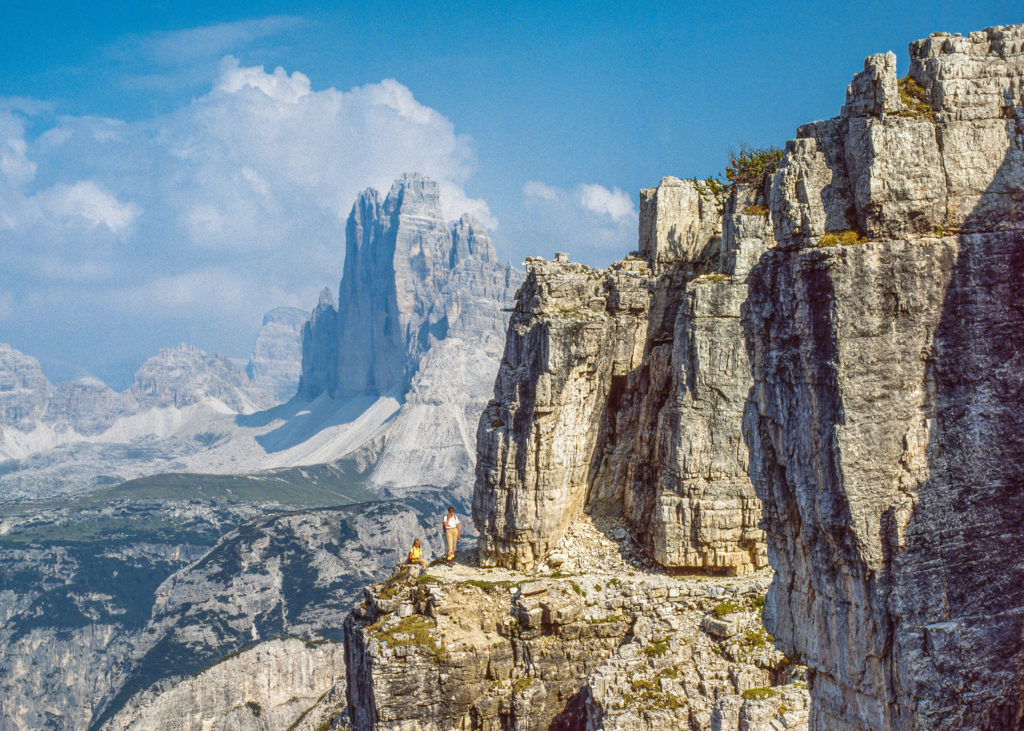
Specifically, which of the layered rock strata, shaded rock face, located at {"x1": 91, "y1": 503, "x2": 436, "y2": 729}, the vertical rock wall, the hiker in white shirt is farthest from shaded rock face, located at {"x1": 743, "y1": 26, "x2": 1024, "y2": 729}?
shaded rock face, located at {"x1": 91, "y1": 503, "x2": 436, "y2": 729}

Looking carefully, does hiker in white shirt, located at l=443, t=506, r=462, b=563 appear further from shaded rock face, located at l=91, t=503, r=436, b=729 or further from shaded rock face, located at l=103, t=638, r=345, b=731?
shaded rock face, located at l=91, t=503, r=436, b=729

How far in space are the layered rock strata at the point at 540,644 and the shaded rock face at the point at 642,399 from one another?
194cm

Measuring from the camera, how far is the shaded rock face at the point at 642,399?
35750 mm

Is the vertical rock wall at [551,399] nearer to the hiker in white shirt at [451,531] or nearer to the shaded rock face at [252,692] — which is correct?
the hiker in white shirt at [451,531]

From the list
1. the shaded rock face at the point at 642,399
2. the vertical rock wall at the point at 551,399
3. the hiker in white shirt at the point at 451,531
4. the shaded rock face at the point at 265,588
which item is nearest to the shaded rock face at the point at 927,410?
the shaded rock face at the point at 642,399

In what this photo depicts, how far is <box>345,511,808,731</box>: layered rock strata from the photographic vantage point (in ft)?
108

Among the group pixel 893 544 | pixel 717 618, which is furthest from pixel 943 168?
pixel 717 618

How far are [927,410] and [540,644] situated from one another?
23.2m

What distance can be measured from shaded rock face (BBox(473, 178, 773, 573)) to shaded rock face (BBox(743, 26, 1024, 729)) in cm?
1924

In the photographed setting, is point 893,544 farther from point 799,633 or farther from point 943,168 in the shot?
point 943,168

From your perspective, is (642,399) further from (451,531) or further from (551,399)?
(451,531)

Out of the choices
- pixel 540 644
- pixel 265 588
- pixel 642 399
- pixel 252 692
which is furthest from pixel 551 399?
pixel 265 588

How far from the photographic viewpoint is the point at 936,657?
15.2 metres

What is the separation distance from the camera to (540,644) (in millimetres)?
35750
